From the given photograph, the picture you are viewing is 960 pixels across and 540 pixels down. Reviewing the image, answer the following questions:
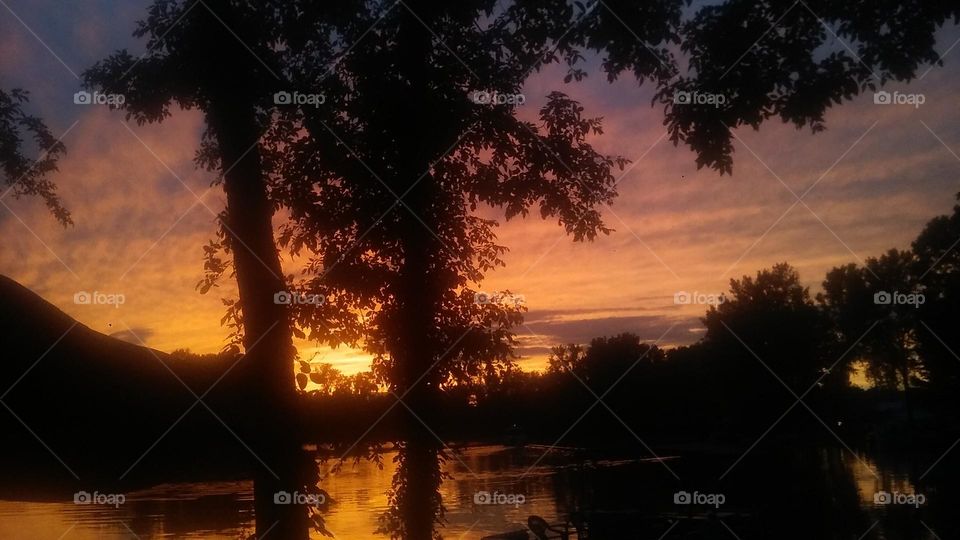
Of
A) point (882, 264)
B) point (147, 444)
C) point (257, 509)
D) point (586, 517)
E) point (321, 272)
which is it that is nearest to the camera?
point (147, 444)

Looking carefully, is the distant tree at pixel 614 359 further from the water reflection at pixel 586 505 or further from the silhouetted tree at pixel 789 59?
the silhouetted tree at pixel 789 59

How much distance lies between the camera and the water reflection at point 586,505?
2236 cm

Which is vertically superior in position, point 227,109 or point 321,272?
point 227,109

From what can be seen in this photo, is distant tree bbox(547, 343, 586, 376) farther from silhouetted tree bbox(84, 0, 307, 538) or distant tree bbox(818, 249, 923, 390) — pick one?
distant tree bbox(818, 249, 923, 390)

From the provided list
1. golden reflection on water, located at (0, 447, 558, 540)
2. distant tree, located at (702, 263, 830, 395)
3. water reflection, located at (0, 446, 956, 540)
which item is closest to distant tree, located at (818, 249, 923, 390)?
distant tree, located at (702, 263, 830, 395)

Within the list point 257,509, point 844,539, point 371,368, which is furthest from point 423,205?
point 844,539

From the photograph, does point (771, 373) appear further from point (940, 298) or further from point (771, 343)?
point (940, 298)

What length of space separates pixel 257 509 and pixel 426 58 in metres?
6.71

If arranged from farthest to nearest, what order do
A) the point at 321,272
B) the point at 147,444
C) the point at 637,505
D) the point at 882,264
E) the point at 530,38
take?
1. the point at 882,264
2. the point at 637,505
3. the point at 530,38
4. the point at 321,272
5. the point at 147,444

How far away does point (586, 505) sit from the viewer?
3725cm

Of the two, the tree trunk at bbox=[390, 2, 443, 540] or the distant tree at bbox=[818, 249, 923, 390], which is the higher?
the distant tree at bbox=[818, 249, 923, 390]

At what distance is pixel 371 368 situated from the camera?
11.3 m

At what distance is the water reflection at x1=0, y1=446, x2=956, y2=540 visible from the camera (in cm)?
2236

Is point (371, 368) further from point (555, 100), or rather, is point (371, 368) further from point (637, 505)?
point (637, 505)
